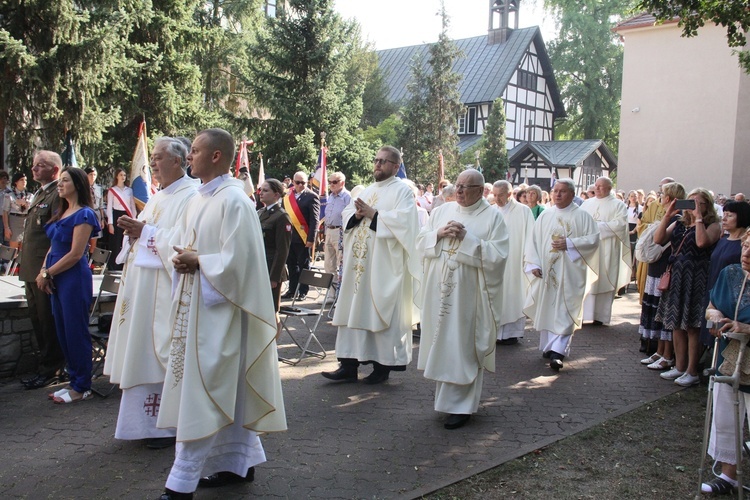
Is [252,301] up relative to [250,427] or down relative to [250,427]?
up

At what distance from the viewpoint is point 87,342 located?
5.99 m

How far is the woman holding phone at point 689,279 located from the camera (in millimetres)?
6750

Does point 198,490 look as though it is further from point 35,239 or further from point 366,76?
point 366,76

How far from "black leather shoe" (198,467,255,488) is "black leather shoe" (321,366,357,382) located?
8.19 feet

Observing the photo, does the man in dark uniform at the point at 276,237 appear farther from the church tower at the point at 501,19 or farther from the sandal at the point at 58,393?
the church tower at the point at 501,19

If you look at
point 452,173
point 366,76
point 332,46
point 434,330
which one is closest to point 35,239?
point 434,330

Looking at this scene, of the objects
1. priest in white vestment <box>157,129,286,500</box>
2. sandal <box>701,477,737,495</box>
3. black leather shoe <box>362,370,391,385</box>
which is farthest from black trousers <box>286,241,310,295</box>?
sandal <box>701,477,737,495</box>

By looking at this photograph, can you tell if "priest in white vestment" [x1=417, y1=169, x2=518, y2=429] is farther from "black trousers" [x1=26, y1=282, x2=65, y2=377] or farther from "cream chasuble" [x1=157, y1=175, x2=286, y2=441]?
"black trousers" [x1=26, y1=282, x2=65, y2=377]

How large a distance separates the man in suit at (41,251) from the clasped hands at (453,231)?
3509 mm

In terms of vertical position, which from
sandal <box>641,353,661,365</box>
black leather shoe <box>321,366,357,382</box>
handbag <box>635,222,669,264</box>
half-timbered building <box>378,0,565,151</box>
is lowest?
sandal <box>641,353,661,365</box>

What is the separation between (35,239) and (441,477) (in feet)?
14.3

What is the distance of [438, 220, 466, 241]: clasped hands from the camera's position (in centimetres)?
556

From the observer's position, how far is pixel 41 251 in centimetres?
636

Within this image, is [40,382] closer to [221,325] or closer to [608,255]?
[221,325]
